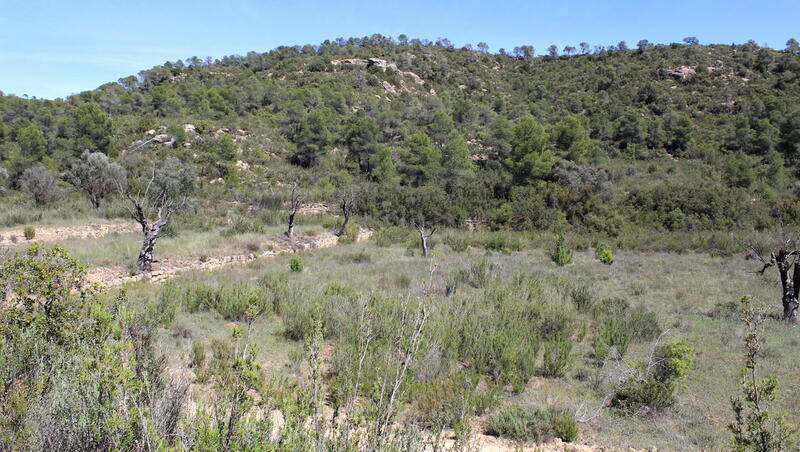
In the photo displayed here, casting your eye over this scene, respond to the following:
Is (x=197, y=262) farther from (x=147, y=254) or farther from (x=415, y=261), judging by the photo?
(x=415, y=261)

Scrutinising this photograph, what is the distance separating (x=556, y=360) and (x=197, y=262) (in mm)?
11384

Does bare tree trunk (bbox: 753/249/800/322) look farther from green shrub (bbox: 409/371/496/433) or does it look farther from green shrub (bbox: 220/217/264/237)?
green shrub (bbox: 220/217/264/237)

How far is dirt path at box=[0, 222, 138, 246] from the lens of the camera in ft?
50.0

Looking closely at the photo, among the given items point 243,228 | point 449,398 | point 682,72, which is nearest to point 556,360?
point 449,398

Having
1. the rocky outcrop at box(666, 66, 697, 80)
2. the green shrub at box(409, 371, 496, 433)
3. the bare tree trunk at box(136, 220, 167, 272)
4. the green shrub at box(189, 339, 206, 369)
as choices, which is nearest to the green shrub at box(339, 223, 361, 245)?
the bare tree trunk at box(136, 220, 167, 272)

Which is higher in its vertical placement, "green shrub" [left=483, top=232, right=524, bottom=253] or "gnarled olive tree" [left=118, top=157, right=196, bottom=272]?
"gnarled olive tree" [left=118, top=157, right=196, bottom=272]

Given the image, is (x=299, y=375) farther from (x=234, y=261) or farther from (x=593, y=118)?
(x=593, y=118)

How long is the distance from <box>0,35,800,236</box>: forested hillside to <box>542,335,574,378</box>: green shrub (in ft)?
54.8

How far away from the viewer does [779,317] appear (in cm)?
945

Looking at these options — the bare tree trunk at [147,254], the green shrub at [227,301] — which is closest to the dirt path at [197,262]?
the bare tree trunk at [147,254]

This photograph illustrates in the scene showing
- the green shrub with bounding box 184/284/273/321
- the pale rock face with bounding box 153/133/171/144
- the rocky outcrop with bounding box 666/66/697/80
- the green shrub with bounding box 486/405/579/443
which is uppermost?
the rocky outcrop with bounding box 666/66/697/80

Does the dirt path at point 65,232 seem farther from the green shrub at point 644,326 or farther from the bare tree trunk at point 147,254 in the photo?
the green shrub at point 644,326

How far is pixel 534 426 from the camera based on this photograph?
4660mm

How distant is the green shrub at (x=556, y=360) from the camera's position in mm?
6371
